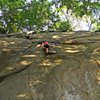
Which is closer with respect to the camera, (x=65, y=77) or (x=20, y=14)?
(x=65, y=77)

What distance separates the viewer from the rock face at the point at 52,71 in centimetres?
512

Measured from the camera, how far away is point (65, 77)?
5434mm

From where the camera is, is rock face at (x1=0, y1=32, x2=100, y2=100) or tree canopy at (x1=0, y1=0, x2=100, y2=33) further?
tree canopy at (x1=0, y1=0, x2=100, y2=33)

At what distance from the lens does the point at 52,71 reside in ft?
18.4

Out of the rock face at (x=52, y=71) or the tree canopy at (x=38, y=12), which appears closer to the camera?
the rock face at (x=52, y=71)

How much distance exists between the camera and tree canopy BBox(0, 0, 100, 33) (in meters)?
14.0

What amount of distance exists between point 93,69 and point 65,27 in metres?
11.2

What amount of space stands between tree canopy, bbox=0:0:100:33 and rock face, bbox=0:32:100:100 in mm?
6816

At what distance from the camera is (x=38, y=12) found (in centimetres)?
1498

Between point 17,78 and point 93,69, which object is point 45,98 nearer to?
point 17,78

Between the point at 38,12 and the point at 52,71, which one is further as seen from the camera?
the point at 38,12

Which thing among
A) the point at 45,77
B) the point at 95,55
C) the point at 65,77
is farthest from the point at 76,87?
the point at 95,55

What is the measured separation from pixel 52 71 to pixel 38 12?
975 centimetres

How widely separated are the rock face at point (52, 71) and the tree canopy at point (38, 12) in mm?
6816
